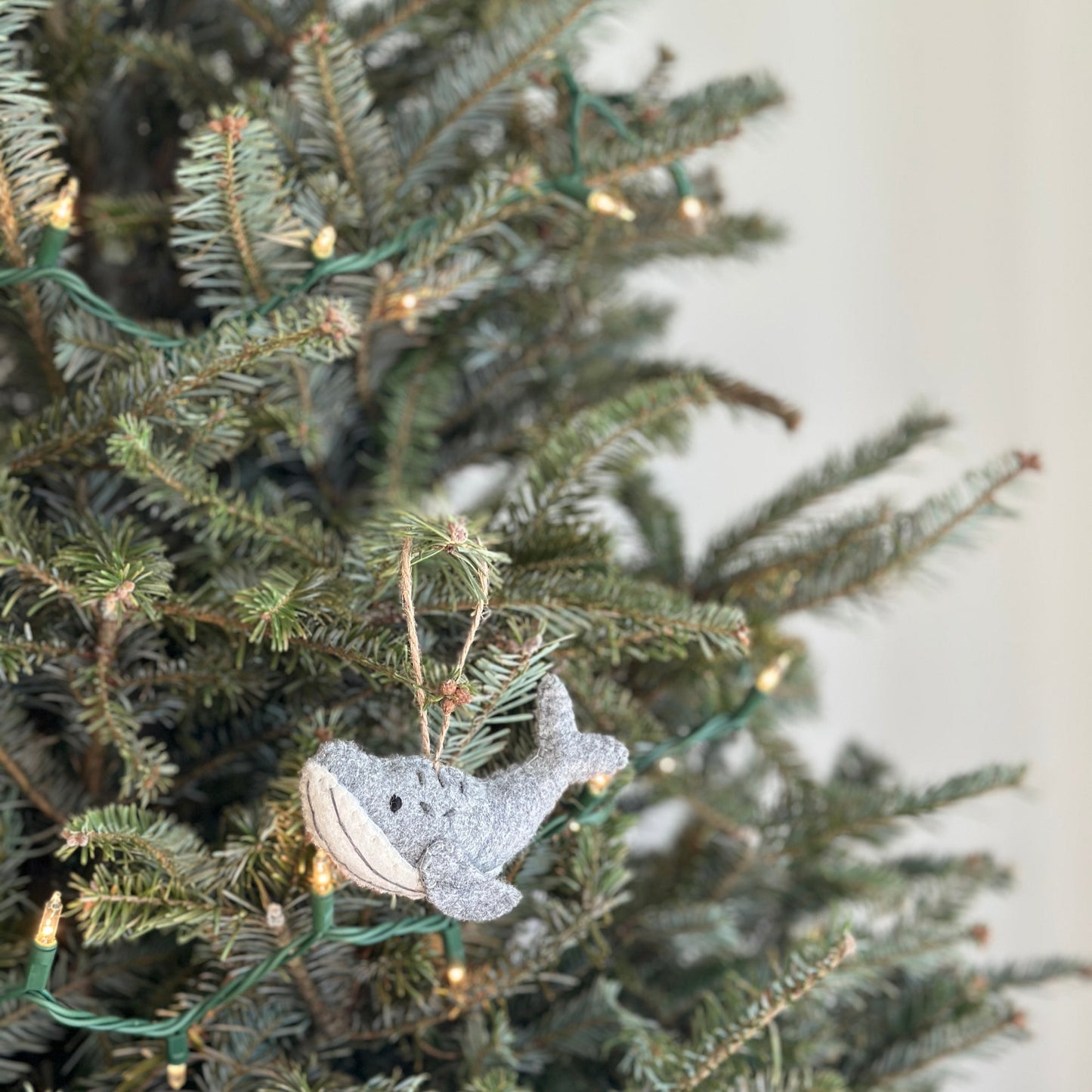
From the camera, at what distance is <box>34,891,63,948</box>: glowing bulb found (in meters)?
0.32

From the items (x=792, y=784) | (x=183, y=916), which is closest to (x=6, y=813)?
(x=183, y=916)

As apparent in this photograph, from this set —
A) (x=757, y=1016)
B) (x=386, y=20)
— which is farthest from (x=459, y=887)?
(x=386, y=20)

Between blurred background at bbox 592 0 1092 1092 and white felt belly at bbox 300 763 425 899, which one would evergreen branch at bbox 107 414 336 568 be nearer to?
white felt belly at bbox 300 763 425 899

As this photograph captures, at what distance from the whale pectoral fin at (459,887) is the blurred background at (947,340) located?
0.75 m

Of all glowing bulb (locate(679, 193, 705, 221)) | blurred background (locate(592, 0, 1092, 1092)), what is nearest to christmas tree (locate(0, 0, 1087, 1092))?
glowing bulb (locate(679, 193, 705, 221))

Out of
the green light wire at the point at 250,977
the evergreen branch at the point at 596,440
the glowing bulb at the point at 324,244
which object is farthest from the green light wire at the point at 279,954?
the glowing bulb at the point at 324,244

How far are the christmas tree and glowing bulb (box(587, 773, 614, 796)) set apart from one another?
12 millimetres

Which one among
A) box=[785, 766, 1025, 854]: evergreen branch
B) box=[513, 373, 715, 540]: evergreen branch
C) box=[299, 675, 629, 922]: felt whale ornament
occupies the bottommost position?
box=[785, 766, 1025, 854]: evergreen branch

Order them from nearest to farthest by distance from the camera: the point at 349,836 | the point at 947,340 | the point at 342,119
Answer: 1. the point at 349,836
2. the point at 342,119
3. the point at 947,340

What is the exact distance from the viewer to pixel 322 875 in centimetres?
34

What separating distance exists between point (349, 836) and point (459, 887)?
0.03 metres

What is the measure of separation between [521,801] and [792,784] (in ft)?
0.79

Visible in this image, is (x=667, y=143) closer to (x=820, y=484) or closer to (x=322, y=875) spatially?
(x=820, y=484)

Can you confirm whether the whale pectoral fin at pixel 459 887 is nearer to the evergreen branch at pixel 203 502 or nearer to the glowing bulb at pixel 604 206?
the evergreen branch at pixel 203 502
